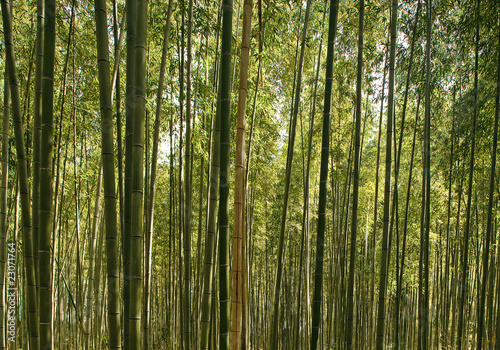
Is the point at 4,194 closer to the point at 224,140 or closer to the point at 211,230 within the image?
the point at 211,230

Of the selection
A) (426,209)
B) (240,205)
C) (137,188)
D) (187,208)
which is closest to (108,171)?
(137,188)

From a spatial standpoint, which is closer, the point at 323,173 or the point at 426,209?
the point at 323,173

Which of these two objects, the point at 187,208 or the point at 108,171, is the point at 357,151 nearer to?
the point at 187,208

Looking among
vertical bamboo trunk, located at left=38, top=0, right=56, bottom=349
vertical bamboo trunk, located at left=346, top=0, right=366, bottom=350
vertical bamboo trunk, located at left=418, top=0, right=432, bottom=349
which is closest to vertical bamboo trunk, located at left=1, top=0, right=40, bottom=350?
vertical bamboo trunk, located at left=38, top=0, right=56, bottom=349

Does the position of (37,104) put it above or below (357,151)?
above

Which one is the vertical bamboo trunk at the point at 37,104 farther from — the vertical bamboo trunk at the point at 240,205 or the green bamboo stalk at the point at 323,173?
the green bamboo stalk at the point at 323,173

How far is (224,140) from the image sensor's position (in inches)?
68.9

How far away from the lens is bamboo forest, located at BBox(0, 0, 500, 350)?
5.73 ft

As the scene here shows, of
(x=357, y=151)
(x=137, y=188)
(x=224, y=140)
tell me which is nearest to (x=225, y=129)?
(x=224, y=140)

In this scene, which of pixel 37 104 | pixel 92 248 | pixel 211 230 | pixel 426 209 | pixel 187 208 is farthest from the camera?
pixel 426 209

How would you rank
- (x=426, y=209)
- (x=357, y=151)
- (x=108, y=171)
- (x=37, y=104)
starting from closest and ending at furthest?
1. (x=108, y=171)
2. (x=37, y=104)
3. (x=357, y=151)
4. (x=426, y=209)

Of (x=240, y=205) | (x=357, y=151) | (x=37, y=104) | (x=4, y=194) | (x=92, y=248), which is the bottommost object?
(x=92, y=248)

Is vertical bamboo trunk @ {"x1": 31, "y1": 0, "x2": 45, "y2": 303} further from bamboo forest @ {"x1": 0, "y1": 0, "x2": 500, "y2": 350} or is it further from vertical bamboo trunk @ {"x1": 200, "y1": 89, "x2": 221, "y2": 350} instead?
vertical bamboo trunk @ {"x1": 200, "y1": 89, "x2": 221, "y2": 350}

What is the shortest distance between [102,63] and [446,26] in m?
4.34
